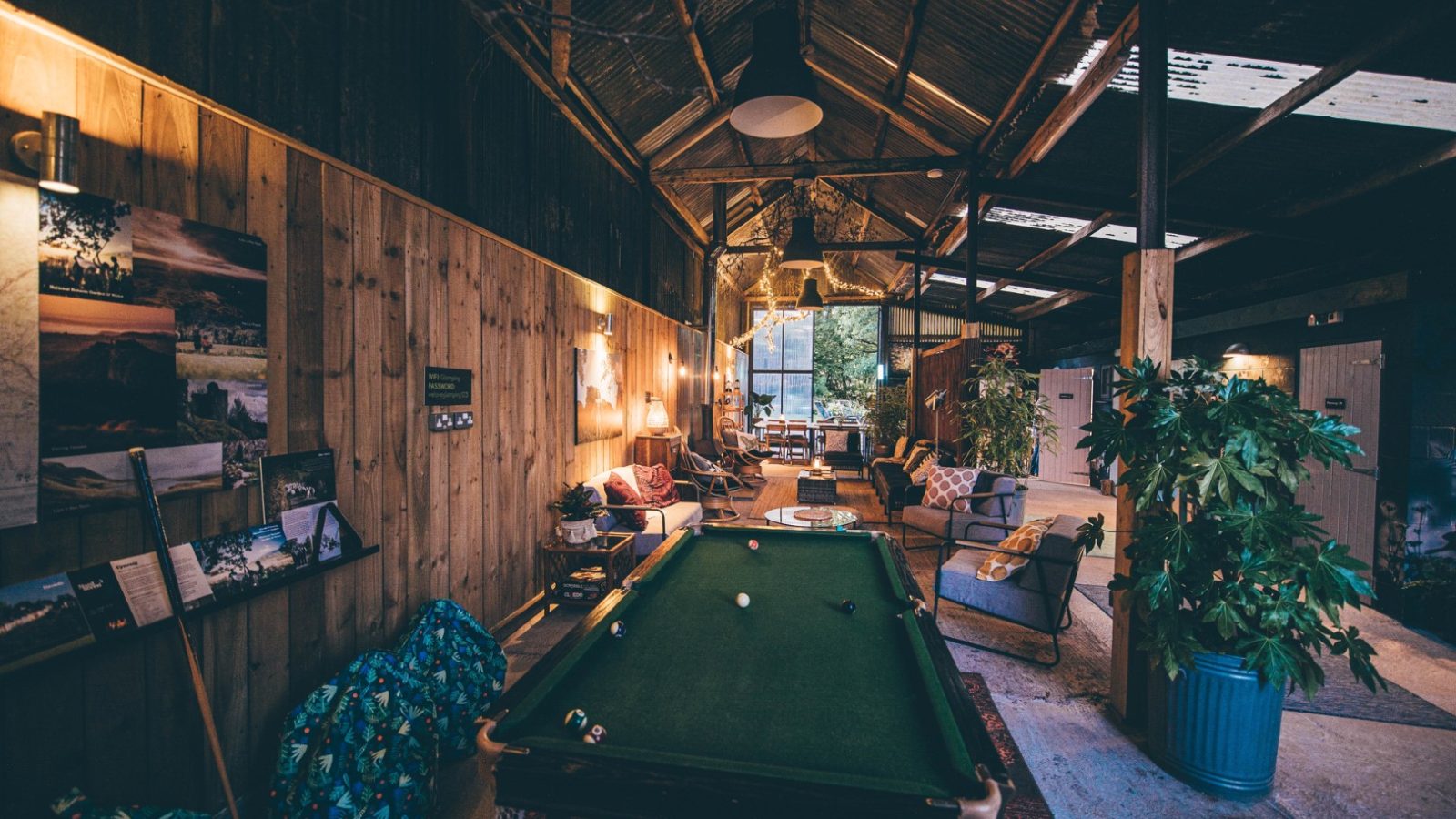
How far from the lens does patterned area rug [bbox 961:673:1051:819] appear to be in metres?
2.15

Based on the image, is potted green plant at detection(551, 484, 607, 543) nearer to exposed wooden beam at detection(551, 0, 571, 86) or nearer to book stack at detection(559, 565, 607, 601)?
book stack at detection(559, 565, 607, 601)

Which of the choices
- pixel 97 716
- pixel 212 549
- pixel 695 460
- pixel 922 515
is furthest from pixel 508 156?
pixel 922 515

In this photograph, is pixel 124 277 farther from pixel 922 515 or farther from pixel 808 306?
pixel 808 306

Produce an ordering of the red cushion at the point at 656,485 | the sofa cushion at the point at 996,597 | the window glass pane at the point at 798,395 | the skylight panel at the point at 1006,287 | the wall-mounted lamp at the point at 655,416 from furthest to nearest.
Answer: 1. the window glass pane at the point at 798,395
2. the skylight panel at the point at 1006,287
3. the wall-mounted lamp at the point at 655,416
4. the red cushion at the point at 656,485
5. the sofa cushion at the point at 996,597

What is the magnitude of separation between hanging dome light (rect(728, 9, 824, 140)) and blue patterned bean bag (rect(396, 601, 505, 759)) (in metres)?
3.06

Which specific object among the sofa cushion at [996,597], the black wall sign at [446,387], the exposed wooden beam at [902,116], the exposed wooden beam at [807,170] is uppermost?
the exposed wooden beam at [902,116]

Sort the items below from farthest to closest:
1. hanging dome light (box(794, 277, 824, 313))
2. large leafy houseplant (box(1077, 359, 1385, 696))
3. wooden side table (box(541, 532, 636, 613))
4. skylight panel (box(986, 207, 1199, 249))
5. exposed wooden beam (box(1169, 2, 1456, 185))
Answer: hanging dome light (box(794, 277, 824, 313)) < skylight panel (box(986, 207, 1199, 249)) < wooden side table (box(541, 532, 636, 613)) < exposed wooden beam (box(1169, 2, 1456, 185)) < large leafy houseplant (box(1077, 359, 1385, 696))

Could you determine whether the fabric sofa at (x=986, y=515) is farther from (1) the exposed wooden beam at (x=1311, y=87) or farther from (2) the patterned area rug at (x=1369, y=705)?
(1) the exposed wooden beam at (x=1311, y=87)

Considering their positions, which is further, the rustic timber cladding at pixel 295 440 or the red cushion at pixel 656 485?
the red cushion at pixel 656 485

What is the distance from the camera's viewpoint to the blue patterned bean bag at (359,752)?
1.85 meters

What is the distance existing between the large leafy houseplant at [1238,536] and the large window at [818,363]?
1261cm

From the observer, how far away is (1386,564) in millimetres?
4211

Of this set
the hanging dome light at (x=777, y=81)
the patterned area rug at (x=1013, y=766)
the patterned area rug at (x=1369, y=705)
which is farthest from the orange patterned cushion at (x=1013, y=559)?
the hanging dome light at (x=777, y=81)

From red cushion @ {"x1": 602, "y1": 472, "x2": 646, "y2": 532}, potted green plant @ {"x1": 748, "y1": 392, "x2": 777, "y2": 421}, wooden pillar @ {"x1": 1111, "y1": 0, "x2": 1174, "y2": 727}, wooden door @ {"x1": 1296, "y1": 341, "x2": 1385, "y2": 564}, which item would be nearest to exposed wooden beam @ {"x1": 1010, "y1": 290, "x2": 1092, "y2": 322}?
wooden door @ {"x1": 1296, "y1": 341, "x2": 1385, "y2": 564}
